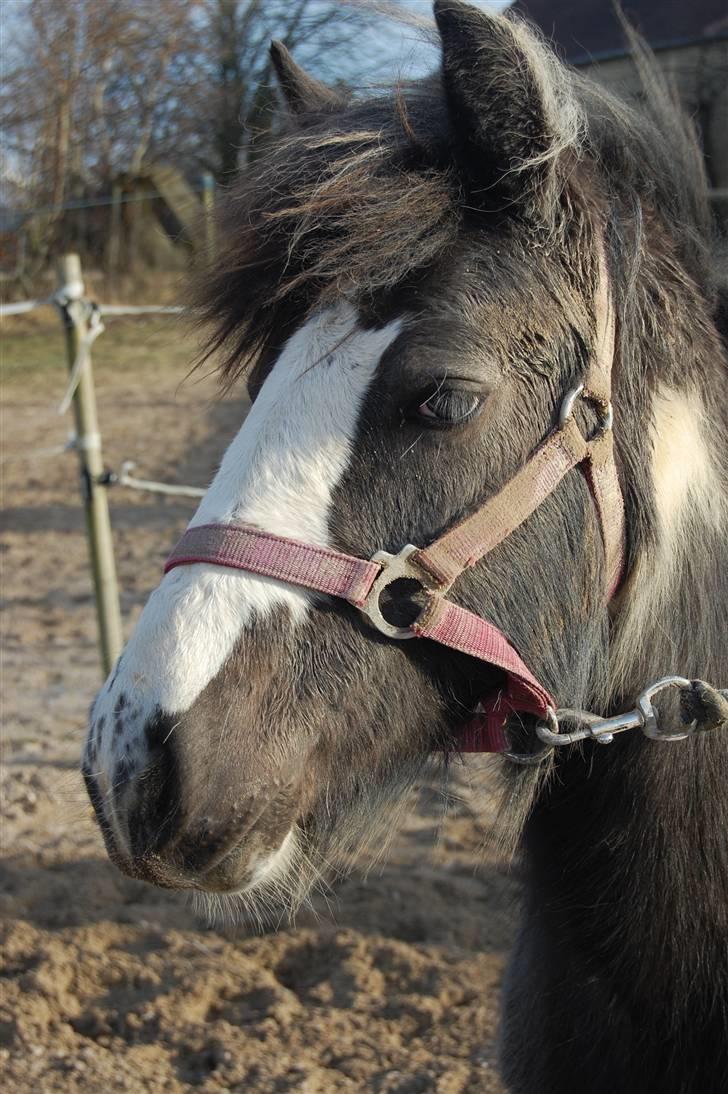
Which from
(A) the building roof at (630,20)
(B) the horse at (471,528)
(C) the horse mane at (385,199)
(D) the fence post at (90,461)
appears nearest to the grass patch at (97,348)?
(A) the building roof at (630,20)

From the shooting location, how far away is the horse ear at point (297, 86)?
1.97 meters

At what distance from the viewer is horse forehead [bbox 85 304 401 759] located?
4.59ft

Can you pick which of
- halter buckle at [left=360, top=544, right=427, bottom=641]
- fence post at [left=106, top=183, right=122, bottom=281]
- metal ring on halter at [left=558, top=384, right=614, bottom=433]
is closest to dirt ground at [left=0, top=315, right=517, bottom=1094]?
halter buckle at [left=360, top=544, right=427, bottom=641]

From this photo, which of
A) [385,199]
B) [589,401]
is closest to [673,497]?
[589,401]

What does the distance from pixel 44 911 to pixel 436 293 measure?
268cm

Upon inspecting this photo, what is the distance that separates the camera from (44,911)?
3.34 metres

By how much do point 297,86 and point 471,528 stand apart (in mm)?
1066

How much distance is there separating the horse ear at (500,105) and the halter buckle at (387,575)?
567 millimetres

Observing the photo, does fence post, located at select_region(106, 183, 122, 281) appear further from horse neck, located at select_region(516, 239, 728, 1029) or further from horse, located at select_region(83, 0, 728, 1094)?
horse neck, located at select_region(516, 239, 728, 1029)

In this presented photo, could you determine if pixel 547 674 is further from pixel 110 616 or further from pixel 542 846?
pixel 110 616

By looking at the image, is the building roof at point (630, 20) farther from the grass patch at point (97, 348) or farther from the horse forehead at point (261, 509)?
the grass patch at point (97, 348)

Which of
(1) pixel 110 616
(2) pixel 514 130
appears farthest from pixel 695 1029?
(1) pixel 110 616

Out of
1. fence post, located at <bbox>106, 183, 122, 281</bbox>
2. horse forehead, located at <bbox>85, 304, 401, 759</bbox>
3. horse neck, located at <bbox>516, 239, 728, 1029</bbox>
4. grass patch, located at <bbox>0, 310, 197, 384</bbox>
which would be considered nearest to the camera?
horse forehead, located at <bbox>85, 304, 401, 759</bbox>

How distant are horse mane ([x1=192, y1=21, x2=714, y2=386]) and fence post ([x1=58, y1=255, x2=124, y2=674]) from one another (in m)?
2.61
